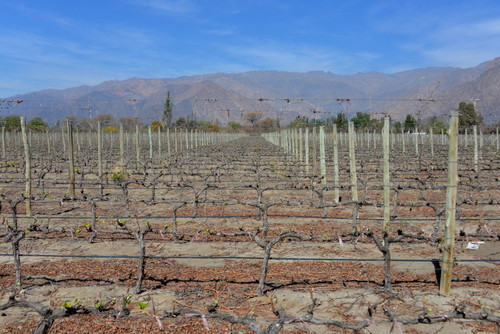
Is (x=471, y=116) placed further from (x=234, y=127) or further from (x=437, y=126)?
(x=234, y=127)

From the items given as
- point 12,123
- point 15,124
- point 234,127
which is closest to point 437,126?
point 12,123

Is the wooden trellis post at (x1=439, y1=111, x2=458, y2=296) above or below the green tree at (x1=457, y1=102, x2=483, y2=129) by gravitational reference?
below

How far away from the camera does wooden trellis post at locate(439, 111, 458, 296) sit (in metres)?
4.51

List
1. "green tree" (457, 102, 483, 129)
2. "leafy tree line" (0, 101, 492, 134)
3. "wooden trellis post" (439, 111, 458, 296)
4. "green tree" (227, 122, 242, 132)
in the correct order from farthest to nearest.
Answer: "green tree" (227, 122, 242, 132) → "leafy tree line" (0, 101, 492, 134) → "green tree" (457, 102, 483, 129) → "wooden trellis post" (439, 111, 458, 296)

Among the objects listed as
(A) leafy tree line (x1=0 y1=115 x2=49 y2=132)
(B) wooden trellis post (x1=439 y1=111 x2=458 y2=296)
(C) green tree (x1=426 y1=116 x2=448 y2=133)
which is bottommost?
(B) wooden trellis post (x1=439 y1=111 x2=458 y2=296)

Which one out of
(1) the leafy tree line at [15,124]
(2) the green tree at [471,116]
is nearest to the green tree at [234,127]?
(1) the leafy tree line at [15,124]

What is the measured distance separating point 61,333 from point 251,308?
6.25 feet

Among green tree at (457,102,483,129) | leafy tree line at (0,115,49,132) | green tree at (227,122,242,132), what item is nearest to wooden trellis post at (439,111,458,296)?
green tree at (457,102,483,129)

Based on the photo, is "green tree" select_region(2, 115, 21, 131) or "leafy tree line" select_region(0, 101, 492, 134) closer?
"leafy tree line" select_region(0, 101, 492, 134)

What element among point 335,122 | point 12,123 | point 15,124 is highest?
point 15,124

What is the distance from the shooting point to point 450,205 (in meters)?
4.55

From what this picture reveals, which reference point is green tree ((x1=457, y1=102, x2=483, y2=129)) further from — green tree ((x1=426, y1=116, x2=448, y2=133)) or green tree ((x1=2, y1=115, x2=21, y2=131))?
green tree ((x1=2, y1=115, x2=21, y2=131))

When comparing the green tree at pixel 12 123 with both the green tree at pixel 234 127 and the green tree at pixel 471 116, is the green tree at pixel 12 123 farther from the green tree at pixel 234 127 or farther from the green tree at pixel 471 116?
the green tree at pixel 234 127

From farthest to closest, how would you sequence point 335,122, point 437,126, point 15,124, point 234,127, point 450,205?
point 234,127
point 437,126
point 15,124
point 335,122
point 450,205
